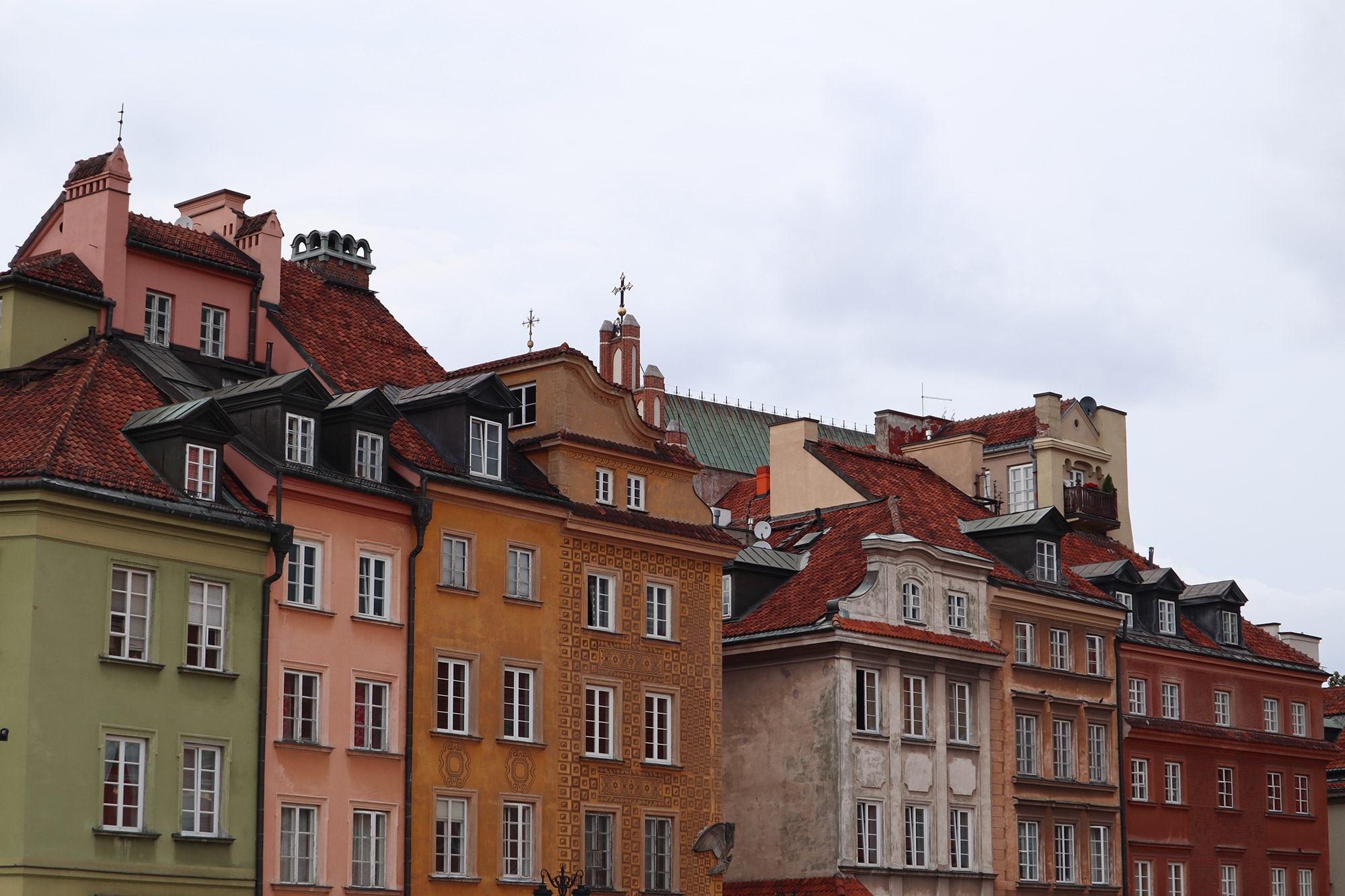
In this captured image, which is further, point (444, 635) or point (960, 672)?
point (960, 672)

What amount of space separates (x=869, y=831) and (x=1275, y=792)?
21.6 metres

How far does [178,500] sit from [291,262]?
15547 mm

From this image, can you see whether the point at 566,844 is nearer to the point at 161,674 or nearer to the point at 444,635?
the point at 444,635

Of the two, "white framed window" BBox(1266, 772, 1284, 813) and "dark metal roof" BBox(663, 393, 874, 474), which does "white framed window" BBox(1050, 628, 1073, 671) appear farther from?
"dark metal roof" BBox(663, 393, 874, 474)

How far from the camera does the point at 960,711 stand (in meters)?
59.6

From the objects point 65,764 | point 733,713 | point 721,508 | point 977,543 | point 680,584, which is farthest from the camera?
point 721,508

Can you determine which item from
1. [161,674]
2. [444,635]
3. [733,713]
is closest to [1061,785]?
[733,713]

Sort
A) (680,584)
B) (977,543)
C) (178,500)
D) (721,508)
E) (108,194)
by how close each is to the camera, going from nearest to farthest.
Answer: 1. (178,500)
2. (108,194)
3. (680,584)
4. (977,543)
5. (721,508)

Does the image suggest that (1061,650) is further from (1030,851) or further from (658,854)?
(658,854)

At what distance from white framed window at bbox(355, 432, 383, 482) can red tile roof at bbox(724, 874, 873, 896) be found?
698 inches

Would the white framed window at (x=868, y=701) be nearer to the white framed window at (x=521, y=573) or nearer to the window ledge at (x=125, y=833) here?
the white framed window at (x=521, y=573)

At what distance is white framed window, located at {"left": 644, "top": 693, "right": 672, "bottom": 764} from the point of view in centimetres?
5112

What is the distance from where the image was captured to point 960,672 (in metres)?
59.5

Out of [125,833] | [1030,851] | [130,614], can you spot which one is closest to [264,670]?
[130,614]
